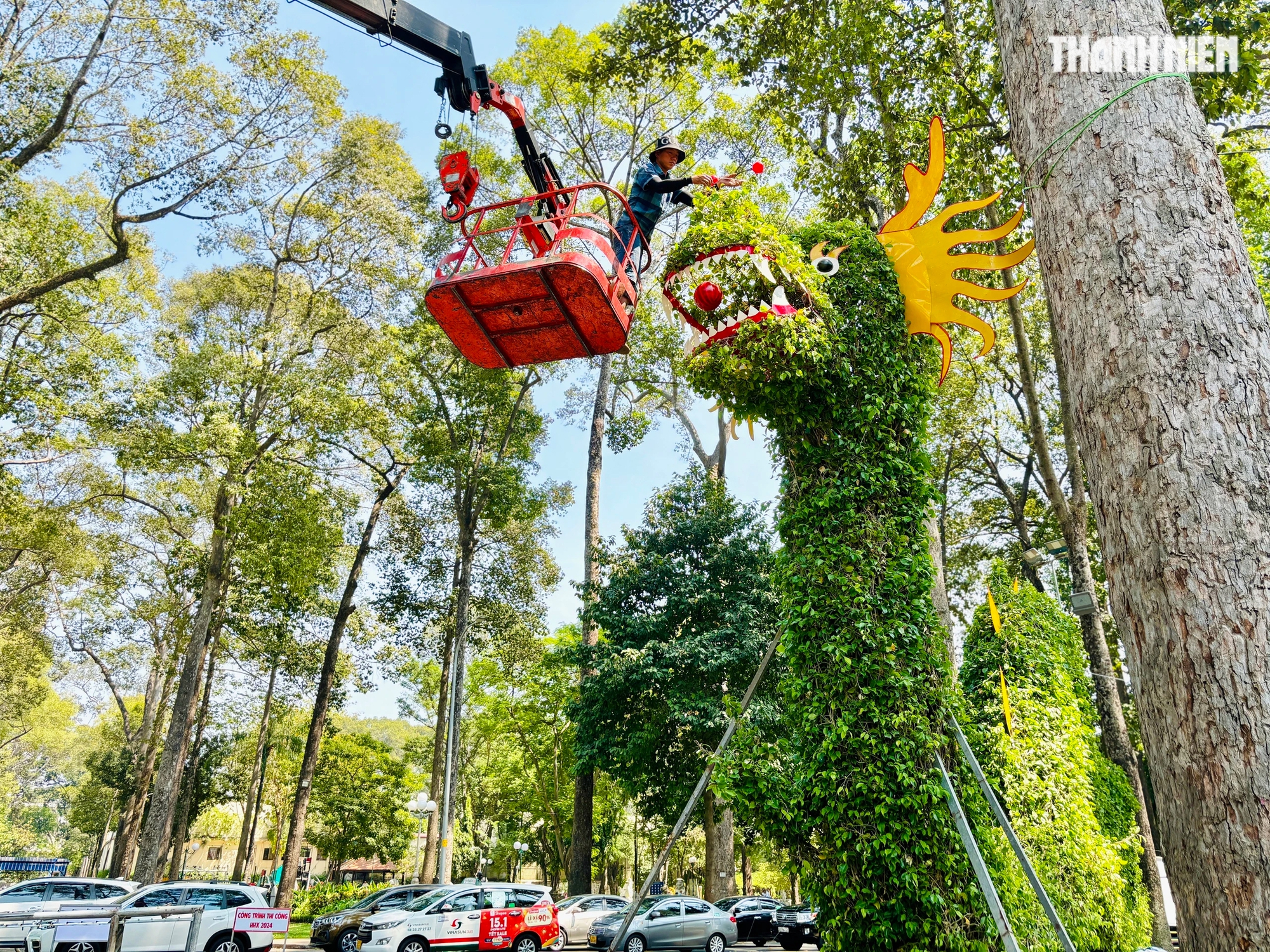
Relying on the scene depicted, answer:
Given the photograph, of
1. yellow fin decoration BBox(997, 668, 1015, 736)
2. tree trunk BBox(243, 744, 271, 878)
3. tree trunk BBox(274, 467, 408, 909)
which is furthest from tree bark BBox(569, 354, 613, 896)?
tree trunk BBox(243, 744, 271, 878)

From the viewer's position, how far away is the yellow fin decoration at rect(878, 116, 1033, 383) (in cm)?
627

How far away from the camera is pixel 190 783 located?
28.8 m

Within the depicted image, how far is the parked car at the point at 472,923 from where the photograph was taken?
13.0 meters

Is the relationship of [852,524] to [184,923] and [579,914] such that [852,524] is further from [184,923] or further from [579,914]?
[579,914]

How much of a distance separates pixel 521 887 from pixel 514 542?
11.2m

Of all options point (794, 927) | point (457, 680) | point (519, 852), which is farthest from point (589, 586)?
point (519, 852)

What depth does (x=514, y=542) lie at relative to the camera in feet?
81.0

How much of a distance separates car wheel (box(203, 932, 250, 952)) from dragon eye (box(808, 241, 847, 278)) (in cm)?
1393

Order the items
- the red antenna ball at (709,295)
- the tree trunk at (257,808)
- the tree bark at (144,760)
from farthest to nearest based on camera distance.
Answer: the tree trunk at (257,808), the tree bark at (144,760), the red antenna ball at (709,295)

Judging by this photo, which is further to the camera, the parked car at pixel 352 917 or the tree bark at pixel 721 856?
the tree bark at pixel 721 856

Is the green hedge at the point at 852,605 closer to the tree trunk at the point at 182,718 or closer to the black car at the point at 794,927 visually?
the black car at the point at 794,927

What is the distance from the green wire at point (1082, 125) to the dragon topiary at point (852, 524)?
259 centimetres

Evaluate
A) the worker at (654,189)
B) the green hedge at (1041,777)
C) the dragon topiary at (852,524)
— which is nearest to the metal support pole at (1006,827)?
the green hedge at (1041,777)

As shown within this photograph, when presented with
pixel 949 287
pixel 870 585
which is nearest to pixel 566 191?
pixel 949 287
